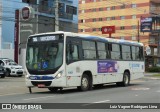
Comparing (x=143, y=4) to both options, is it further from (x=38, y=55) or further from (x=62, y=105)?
(x=62, y=105)

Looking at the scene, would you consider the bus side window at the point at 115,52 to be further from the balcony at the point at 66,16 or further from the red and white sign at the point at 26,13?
the balcony at the point at 66,16

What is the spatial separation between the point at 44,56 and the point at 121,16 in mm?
82032

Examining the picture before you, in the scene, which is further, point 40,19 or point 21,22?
point 40,19

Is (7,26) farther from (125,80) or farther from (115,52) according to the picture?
(115,52)

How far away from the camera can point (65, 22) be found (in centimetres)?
6406

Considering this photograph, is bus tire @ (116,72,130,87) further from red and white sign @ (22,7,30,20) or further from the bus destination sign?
red and white sign @ (22,7,30,20)

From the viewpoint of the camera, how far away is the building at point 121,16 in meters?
95.4

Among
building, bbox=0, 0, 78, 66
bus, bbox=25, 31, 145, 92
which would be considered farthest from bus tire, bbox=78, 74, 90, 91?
building, bbox=0, 0, 78, 66

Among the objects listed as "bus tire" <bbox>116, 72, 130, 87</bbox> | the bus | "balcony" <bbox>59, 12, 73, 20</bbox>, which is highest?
"balcony" <bbox>59, 12, 73, 20</bbox>

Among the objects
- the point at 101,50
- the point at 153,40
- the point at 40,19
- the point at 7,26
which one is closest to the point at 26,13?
the point at 7,26

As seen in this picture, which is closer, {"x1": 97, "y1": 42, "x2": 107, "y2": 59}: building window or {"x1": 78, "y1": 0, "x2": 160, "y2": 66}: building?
{"x1": 97, "y1": 42, "x2": 107, "y2": 59}: building window

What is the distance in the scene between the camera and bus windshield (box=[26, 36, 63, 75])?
823 inches

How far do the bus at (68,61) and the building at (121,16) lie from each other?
61.5 m

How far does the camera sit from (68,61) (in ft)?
69.3
